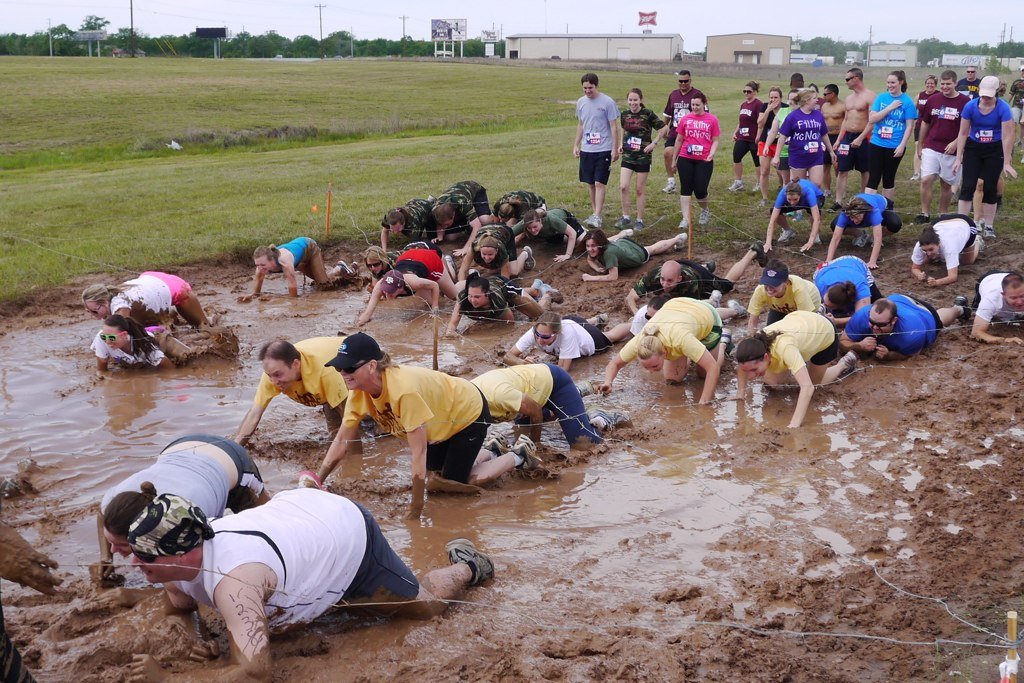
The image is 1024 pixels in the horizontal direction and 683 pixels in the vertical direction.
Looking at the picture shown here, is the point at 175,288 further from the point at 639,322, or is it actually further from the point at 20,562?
the point at 20,562

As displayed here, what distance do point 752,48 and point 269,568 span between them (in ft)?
313

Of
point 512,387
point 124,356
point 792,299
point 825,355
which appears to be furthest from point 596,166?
point 124,356

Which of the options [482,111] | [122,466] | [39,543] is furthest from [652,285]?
[482,111]

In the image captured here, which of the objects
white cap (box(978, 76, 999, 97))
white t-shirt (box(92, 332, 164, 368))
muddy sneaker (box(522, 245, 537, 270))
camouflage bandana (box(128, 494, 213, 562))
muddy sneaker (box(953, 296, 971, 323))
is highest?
white cap (box(978, 76, 999, 97))

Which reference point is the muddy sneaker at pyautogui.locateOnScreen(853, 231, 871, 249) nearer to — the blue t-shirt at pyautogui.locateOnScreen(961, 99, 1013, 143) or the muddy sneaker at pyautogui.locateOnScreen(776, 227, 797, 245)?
the muddy sneaker at pyautogui.locateOnScreen(776, 227, 797, 245)

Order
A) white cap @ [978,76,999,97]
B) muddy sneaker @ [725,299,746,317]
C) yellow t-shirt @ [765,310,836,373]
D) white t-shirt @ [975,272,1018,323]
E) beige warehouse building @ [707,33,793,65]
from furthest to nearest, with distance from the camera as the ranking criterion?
beige warehouse building @ [707,33,793,65]
white cap @ [978,76,999,97]
muddy sneaker @ [725,299,746,317]
white t-shirt @ [975,272,1018,323]
yellow t-shirt @ [765,310,836,373]

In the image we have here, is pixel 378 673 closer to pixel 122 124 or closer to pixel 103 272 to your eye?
pixel 103 272

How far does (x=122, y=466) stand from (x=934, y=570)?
19.7 feet

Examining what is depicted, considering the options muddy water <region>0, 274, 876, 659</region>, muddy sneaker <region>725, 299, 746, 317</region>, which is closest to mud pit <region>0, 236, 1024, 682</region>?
muddy water <region>0, 274, 876, 659</region>

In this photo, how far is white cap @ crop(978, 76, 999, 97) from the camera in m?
11.9

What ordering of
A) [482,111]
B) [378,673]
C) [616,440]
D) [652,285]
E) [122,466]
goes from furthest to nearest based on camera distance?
[482,111]
[652,285]
[616,440]
[122,466]
[378,673]

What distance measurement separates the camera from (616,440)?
27.0ft

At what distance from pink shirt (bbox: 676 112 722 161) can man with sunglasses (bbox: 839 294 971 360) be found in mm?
4313

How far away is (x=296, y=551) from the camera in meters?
4.64
